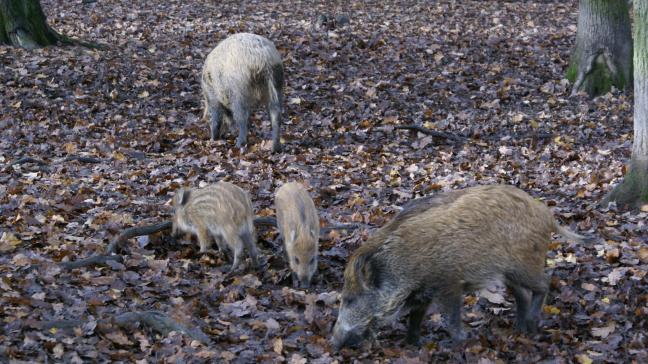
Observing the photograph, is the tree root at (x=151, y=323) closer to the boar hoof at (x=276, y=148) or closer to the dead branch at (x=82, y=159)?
the dead branch at (x=82, y=159)

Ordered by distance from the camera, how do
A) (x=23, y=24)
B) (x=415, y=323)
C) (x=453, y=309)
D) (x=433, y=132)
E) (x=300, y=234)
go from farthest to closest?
(x=23, y=24), (x=433, y=132), (x=300, y=234), (x=415, y=323), (x=453, y=309)

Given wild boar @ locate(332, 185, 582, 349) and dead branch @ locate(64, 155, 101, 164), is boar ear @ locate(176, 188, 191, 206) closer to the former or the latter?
wild boar @ locate(332, 185, 582, 349)

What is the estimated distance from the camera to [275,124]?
1073 cm

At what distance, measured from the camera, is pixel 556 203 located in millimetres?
7934

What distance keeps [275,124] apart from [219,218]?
13.5ft


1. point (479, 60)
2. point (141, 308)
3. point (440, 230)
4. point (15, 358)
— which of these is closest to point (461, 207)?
point (440, 230)

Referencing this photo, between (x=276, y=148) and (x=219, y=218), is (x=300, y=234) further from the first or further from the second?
(x=276, y=148)

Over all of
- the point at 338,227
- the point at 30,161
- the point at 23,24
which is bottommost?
the point at 30,161

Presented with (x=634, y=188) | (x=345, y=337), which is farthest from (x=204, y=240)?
(x=634, y=188)

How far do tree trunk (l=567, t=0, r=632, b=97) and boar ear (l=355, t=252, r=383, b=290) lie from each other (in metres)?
8.88

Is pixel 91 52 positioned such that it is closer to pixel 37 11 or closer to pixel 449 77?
pixel 37 11

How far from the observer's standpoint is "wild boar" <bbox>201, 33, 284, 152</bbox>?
35.4 feet

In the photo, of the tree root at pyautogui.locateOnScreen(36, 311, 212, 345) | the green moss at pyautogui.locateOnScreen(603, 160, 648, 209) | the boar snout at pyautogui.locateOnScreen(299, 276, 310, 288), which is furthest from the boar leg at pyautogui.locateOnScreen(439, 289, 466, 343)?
the green moss at pyautogui.locateOnScreen(603, 160, 648, 209)

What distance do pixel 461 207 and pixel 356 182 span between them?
12.6 ft
